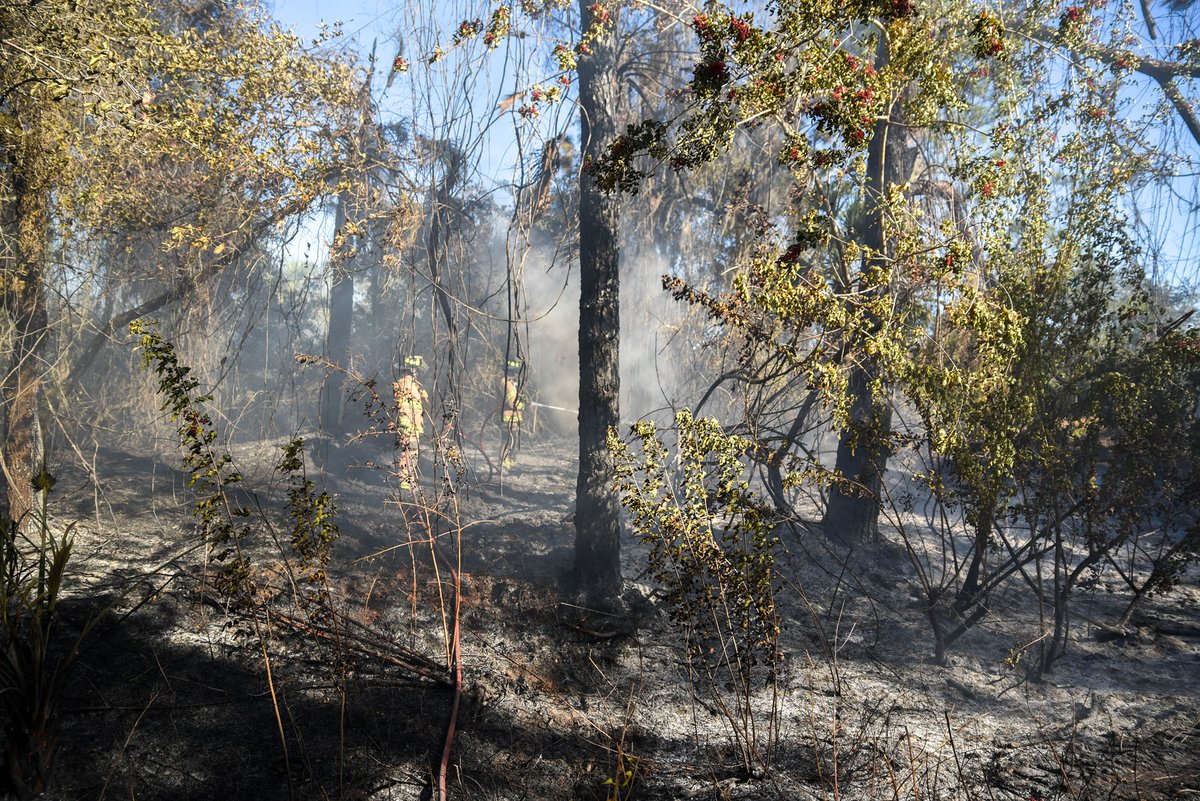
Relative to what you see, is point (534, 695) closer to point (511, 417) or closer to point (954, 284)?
point (511, 417)

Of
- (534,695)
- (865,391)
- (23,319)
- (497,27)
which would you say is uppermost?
(497,27)

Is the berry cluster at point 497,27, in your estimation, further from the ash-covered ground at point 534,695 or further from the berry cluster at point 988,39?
the ash-covered ground at point 534,695

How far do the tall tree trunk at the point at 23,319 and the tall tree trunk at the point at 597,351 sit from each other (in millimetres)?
4719

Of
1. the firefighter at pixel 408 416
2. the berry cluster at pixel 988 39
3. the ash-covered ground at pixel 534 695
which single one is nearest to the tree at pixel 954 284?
the berry cluster at pixel 988 39

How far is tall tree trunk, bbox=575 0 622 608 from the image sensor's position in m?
7.02

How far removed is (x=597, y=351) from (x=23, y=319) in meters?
5.51

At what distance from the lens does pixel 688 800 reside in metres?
4.05

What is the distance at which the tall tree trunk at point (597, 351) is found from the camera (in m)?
7.02

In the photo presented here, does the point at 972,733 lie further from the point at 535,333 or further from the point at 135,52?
the point at 535,333

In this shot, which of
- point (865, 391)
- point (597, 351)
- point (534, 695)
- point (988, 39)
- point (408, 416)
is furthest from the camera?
point (408, 416)

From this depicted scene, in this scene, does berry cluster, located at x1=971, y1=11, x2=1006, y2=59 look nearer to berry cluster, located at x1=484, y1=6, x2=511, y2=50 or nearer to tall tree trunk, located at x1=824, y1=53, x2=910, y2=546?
berry cluster, located at x1=484, y1=6, x2=511, y2=50

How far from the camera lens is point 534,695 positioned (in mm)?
5500

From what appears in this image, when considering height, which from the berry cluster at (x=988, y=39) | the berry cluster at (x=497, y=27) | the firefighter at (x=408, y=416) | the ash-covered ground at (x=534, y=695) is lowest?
the ash-covered ground at (x=534, y=695)

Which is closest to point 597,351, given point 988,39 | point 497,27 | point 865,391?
point 497,27
